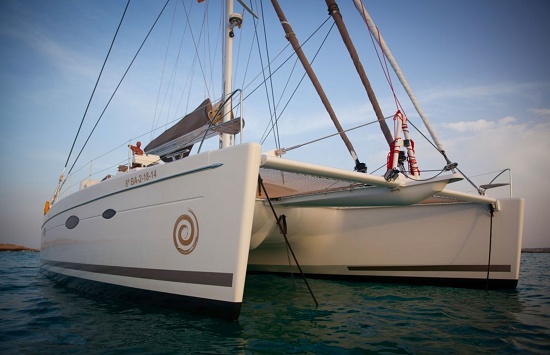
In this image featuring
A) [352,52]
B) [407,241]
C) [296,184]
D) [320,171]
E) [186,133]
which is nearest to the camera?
[320,171]

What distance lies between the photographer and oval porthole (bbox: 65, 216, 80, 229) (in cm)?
620

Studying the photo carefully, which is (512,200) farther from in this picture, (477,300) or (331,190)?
(331,190)

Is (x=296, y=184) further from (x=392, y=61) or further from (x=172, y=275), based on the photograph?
(x=392, y=61)

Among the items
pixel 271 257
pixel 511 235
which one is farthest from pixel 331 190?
pixel 511 235

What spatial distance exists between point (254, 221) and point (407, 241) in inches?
137

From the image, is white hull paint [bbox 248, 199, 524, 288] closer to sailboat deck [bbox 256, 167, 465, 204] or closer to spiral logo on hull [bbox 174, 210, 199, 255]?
sailboat deck [bbox 256, 167, 465, 204]

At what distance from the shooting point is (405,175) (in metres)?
4.96

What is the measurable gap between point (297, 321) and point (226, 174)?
1.95 m

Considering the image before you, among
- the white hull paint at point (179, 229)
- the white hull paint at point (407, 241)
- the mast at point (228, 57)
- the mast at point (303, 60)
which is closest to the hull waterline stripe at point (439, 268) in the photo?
the white hull paint at point (407, 241)

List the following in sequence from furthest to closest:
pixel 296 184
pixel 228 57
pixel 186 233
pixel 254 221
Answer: pixel 228 57
pixel 254 221
pixel 296 184
pixel 186 233

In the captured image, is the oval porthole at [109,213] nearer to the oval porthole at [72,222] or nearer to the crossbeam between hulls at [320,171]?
the oval porthole at [72,222]

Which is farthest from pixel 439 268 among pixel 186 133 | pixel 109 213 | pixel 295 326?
pixel 109 213

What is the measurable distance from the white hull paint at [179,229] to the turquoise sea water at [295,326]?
0.37 m

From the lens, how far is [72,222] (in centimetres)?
636
